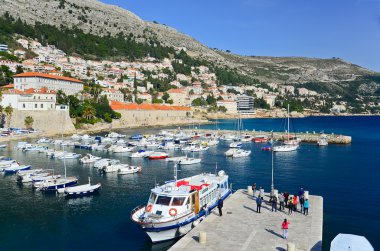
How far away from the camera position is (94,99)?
8612 centimetres

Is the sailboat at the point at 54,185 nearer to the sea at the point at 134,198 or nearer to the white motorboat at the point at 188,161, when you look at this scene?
the sea at the point at 134,198

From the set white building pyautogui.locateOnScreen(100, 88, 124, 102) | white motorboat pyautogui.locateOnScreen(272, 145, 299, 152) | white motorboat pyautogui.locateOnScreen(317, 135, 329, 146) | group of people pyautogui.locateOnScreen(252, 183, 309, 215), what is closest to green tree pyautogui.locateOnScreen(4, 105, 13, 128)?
white building pyautogui.locateOnScreen(100, 88, 124, 102)

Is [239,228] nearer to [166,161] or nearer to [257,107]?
[166,161]

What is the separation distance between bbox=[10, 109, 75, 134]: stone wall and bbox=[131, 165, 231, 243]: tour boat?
166ft

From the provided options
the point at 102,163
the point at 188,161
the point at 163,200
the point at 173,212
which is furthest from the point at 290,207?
the point at 102,163

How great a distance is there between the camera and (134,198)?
25.4m

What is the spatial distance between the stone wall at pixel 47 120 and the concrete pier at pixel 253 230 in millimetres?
52405

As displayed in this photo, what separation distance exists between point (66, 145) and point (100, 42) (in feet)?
357

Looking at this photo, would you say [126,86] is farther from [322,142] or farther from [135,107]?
[322,142]

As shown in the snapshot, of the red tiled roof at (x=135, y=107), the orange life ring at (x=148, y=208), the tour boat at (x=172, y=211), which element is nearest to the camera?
the tour boat at (x=172, y=211)

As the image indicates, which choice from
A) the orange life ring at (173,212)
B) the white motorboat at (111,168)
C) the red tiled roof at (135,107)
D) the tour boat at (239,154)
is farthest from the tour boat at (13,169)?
the red tiled roof at (135,107)

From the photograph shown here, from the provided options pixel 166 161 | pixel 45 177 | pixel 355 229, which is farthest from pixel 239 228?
pixel 166 161

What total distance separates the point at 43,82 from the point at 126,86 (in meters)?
43.4

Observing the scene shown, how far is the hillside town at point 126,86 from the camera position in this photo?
243 ft
